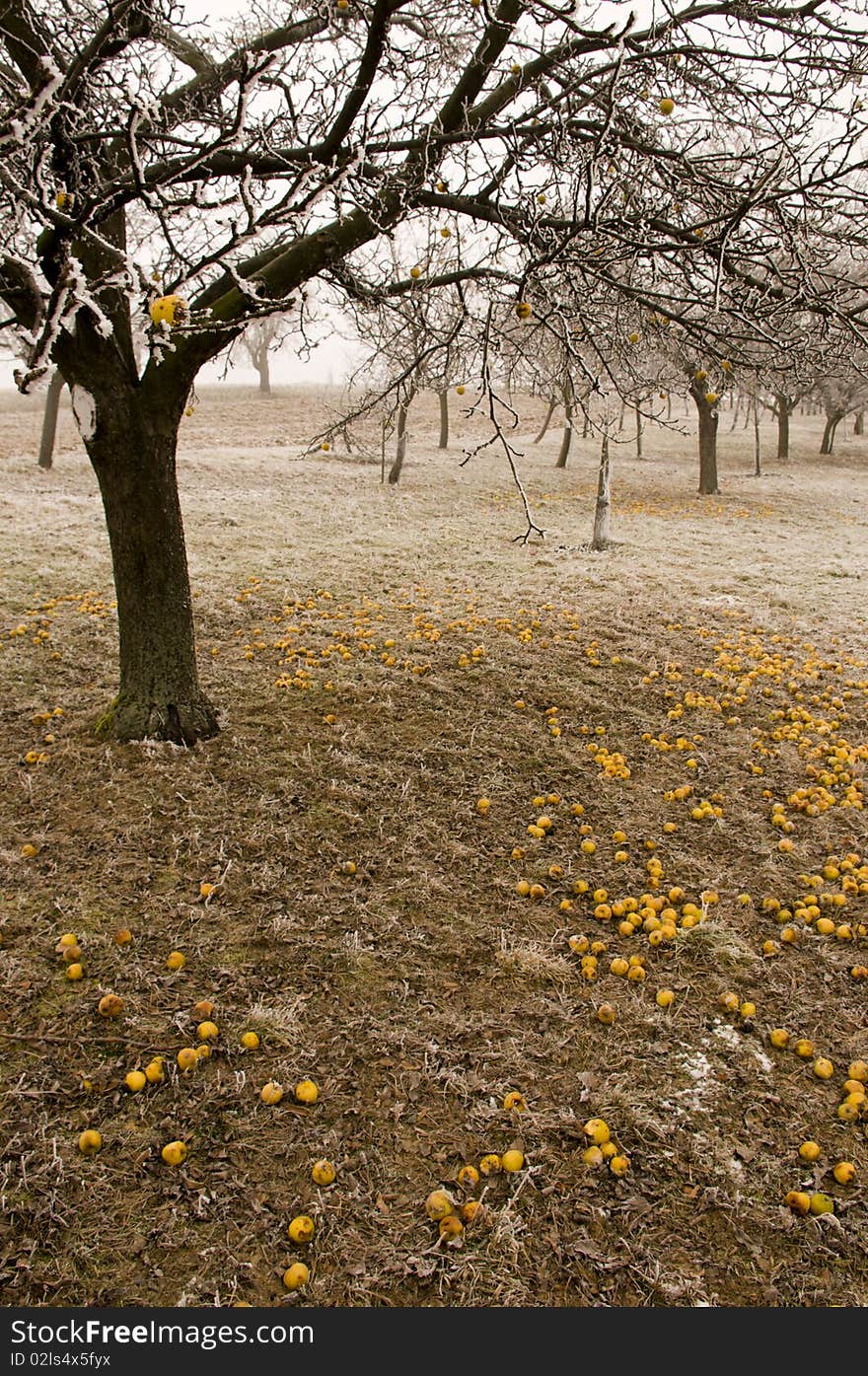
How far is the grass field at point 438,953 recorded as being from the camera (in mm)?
2666

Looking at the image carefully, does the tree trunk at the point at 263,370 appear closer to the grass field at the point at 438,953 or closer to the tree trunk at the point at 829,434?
the tree trunk at the point at 829,434

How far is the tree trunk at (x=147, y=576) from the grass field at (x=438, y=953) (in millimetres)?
315

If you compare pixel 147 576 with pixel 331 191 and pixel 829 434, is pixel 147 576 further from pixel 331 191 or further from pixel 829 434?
pixel 829 434

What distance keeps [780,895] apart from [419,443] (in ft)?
85.8

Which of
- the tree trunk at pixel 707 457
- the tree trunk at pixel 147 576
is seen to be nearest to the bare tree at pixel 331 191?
the tree trunk at pixel 147 576

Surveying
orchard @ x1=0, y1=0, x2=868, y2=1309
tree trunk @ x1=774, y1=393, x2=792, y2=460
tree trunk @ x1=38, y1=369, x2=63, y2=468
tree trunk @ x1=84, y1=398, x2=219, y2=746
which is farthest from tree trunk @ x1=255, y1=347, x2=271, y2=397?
tree trunk @ x1=84, y1=398, x2=219, y2=746

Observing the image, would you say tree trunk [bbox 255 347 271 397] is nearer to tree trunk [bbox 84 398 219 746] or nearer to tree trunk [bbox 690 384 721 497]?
tree trunk [bbox 690 384 721 497]

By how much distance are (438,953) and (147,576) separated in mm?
3534

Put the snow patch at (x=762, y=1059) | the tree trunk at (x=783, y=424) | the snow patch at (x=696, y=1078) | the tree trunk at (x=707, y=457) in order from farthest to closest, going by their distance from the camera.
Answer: the tree trunk at (x=783, y=424), the tree trunk at (x=707, y=457), the snow patch at (x=762, y=1059), the snow patch at (x=696, y=1078)

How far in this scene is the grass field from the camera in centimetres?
267

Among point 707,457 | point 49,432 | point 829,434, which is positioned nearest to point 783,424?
point 829,434

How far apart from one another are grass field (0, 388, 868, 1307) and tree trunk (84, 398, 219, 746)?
31 centimetres

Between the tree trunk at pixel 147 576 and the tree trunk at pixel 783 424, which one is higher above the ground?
the tree trunk at pixel 783 424

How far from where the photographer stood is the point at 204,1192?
2777mm
